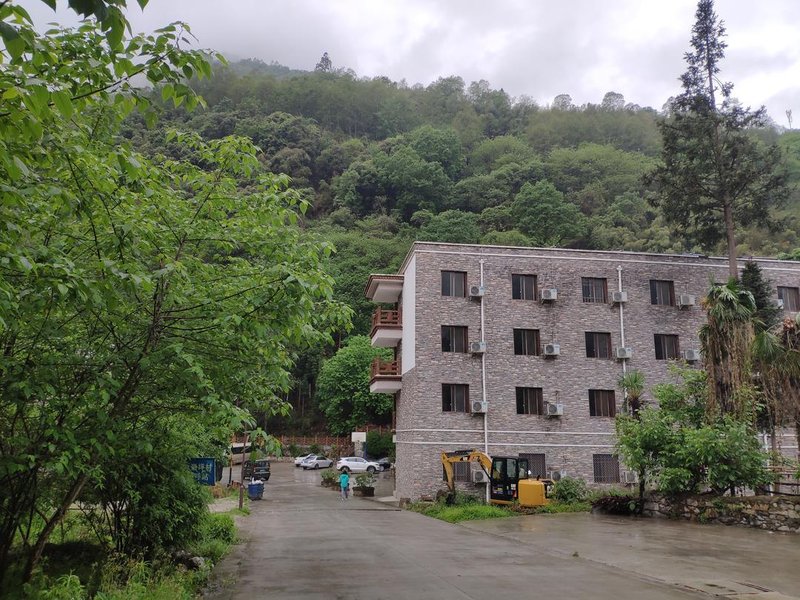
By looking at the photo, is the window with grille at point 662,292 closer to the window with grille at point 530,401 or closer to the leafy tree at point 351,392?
the window with grille at point 530,401

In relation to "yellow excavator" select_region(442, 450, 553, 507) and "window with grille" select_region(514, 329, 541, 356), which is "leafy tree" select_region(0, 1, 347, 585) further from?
"window with grille" select_region(514, 329, 541, 356)

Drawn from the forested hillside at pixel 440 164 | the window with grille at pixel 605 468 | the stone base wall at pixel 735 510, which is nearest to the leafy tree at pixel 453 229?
the forested hillside at pixel 440 164

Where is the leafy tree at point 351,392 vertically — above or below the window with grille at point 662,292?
below

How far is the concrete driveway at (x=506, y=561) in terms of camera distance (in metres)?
9.12

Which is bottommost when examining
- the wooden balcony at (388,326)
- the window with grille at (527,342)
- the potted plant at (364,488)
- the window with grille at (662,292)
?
the potted plant at (364,488)

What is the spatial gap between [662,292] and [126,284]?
27962 millimetres

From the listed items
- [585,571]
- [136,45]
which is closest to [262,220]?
[136,45]

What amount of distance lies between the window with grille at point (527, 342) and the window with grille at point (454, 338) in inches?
90.8

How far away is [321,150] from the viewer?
299ft

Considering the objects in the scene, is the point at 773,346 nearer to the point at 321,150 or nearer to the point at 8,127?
the point at 8,127

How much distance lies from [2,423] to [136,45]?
4.89m

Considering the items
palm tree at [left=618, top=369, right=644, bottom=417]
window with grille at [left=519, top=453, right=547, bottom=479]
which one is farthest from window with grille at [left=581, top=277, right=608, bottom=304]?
window with grille at [left=519, top=453, right=547, bottom=479]

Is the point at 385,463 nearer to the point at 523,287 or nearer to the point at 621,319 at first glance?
the point at 523,287

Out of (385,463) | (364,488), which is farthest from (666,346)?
(385,463)
